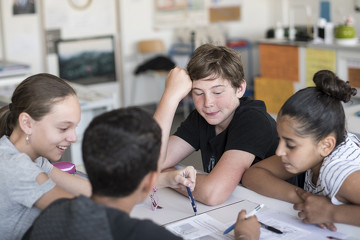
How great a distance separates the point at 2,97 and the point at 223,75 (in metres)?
2.44

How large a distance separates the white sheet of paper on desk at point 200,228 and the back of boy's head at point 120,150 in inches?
15.6

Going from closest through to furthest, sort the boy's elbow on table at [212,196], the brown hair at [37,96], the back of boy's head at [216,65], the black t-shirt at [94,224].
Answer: the black t-shirt at [94,224] < the brown hair at [37,96] < the boy's elbow on table at [212,196] < the back of boy's head at [216,65]

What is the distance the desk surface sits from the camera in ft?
5.22

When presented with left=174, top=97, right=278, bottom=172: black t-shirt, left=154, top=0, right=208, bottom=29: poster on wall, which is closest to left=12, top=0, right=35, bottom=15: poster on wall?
left=154, top=0, right=208, bottom=29: poster on wall

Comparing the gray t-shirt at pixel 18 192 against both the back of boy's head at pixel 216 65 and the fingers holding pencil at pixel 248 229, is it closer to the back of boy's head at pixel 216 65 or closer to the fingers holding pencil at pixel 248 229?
the fingers holding pencil at pixel 248 229

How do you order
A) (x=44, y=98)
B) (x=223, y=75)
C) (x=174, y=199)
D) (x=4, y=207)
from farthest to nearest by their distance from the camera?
(x=223, y=75)
(x=174, y=199)
(x=44, y=98)
(x=4, y=207)

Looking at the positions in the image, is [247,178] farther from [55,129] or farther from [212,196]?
[55,129]

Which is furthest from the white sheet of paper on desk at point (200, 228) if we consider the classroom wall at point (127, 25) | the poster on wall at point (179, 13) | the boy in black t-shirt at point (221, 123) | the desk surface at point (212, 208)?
the poster on wall at point (179, 13)

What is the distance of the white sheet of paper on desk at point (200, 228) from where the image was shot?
1.43 metres

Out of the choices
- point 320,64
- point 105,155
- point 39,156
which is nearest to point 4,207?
point 39,156

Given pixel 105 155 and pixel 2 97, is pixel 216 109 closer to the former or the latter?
pixel 105 155

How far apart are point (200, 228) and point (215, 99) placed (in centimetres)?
59

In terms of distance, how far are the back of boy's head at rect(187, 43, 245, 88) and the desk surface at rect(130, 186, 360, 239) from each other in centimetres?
42

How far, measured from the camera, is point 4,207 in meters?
1.43
